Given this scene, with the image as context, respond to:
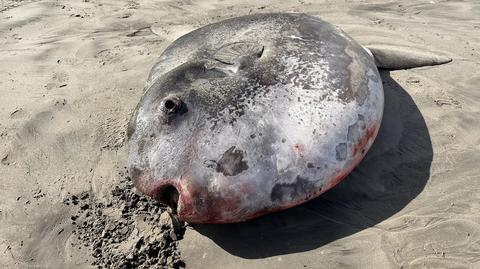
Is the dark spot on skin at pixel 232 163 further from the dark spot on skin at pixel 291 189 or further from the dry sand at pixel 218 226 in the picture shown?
the dry sand at pixel 218 226

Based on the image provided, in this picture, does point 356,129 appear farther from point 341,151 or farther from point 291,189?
point 291,189

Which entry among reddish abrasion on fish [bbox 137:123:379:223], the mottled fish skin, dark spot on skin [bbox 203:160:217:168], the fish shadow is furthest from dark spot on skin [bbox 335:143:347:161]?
dark spot on skin [bbox 203:160:217:168]

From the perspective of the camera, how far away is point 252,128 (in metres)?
2.33

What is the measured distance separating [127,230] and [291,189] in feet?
3.31

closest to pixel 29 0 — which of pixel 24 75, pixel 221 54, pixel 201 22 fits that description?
pixel 24 75

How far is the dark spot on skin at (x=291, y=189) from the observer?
228 centimetres

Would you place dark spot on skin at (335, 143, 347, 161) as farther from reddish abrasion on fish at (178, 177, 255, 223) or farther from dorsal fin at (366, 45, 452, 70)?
dorsal fin at (366, 45, 452, 70)

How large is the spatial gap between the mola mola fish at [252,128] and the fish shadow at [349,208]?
241 mm

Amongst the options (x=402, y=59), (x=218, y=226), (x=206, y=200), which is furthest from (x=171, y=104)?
(x=402, y=59)

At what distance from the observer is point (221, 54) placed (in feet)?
9.32

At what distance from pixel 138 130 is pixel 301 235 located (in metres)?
1.08

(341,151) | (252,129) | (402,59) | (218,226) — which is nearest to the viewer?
(252,129)

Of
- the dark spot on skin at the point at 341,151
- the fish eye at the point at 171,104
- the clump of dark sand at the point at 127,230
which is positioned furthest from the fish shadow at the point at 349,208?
the fish eye at the point at 171,104

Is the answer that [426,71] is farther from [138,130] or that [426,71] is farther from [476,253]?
[138,130]
